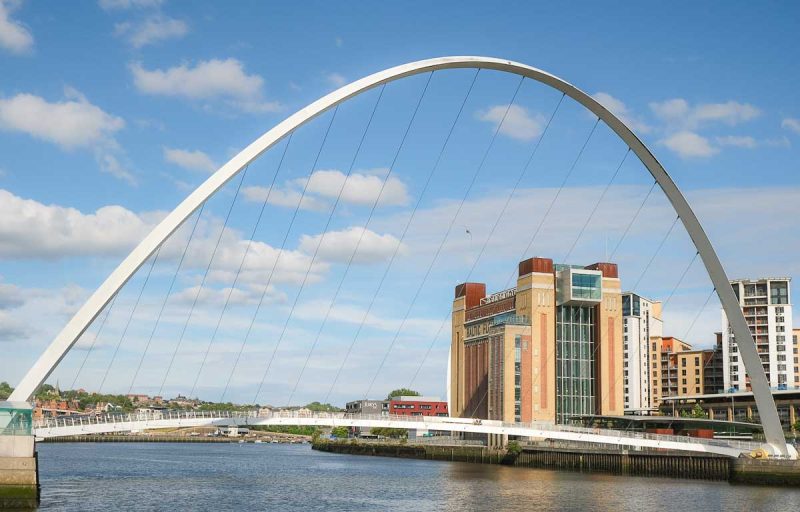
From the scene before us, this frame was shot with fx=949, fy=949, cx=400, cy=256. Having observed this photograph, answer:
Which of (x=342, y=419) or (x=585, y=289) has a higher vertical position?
(x=585, y=289)

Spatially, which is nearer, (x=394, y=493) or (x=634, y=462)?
(x=394, y=493)

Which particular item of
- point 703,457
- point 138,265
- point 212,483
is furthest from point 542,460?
point 138,265

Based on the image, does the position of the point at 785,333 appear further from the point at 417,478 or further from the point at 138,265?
the point at 138,265

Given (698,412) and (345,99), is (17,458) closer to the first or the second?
(345,99)

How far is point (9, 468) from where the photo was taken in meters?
35.7

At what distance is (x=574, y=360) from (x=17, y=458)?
86943 mm

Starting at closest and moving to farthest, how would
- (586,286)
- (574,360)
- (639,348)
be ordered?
(586,286) < (574,360) < (639,348)

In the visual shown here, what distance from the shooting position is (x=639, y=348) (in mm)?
171875

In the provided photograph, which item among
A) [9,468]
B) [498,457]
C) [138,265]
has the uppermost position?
[138,265]

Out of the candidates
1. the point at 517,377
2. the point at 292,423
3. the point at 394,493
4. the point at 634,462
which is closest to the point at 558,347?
the point at 517,377

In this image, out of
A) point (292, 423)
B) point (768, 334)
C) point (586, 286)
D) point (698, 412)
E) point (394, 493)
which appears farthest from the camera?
point (768, 334)

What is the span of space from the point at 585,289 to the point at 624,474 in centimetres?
4323

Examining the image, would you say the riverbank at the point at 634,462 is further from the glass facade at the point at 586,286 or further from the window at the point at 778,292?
the window at the point at 778,292

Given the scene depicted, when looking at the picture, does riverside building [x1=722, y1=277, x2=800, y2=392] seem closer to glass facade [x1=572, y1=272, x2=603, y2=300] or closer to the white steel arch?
glass facade [x1=572, y1=272, x2=603, y2=300]
